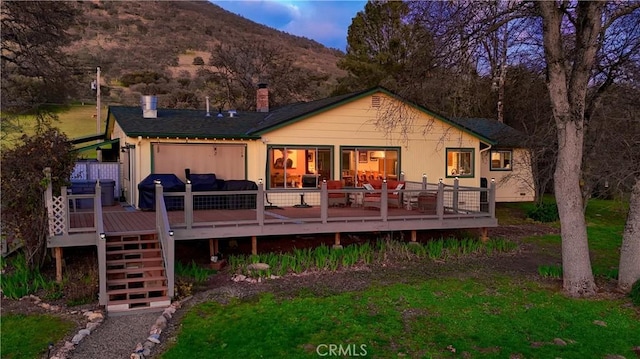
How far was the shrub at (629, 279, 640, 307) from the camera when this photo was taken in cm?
834

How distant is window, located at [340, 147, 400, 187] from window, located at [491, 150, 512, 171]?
23.1 ft

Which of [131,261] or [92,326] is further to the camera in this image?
[131,261]

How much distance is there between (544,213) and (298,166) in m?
9.28

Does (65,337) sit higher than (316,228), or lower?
lower

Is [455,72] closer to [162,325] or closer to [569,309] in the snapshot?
[569,309]

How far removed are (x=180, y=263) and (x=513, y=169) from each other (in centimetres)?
1549

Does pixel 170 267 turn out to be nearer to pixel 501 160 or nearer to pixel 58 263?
pixel 58 263

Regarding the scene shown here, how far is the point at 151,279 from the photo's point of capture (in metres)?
8.34

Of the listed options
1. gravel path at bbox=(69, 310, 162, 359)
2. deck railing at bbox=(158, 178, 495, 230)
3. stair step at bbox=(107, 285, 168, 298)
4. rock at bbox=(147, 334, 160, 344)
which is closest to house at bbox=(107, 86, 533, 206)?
deck railing at bbox=(158, 178, 495, 230)

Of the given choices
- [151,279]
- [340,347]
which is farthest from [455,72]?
[151,279]

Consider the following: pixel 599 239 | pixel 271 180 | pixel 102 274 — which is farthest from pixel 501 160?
pixel 102 274

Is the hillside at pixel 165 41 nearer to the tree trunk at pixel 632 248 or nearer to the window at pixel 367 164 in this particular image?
the window at pixel 367 164

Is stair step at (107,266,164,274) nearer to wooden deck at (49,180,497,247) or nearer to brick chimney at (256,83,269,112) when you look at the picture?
wooden deck at (49,180,497,247)

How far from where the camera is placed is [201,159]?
14172 millimetres
